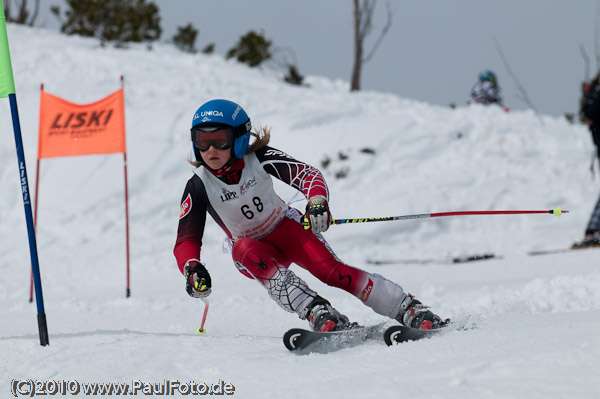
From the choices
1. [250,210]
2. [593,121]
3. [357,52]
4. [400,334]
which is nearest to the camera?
[400,334]

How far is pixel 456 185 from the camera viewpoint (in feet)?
37.1

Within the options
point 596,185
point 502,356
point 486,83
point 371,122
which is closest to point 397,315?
point 502,356

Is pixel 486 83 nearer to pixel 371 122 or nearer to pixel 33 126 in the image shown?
pixel 371 122

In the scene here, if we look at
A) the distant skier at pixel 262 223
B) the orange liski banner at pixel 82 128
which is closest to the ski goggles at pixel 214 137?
the distant skier at pixel 262 223

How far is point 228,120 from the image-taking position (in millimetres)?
3688

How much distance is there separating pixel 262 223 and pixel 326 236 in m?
6.36

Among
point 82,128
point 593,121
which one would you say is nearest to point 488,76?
point 593,121

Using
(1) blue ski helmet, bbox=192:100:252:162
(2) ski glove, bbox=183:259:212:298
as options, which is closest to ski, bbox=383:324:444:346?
(2) ski glove, bbox=183:259:212:298

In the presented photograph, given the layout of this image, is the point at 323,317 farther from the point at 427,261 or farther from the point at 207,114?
the point at 427,261

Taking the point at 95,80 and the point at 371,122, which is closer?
the point at 371,122

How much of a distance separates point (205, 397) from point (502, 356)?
1.28 metres

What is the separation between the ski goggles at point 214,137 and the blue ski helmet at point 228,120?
0.08 feet

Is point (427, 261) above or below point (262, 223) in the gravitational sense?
below

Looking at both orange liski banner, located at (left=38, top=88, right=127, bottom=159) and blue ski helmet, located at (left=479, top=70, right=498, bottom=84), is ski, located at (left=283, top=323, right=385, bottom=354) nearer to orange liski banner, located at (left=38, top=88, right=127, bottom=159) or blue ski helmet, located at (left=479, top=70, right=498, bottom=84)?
orange liski banner, located at (left=38, top=88, right=127, bottom=159)
